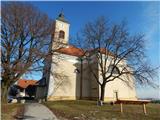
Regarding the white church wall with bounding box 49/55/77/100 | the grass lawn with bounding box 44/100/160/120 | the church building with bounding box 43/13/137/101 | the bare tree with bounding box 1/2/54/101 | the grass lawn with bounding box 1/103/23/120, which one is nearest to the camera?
the grass lawn with bounding box 1/103/23/120

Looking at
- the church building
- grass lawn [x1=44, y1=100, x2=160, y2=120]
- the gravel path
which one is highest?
the church building

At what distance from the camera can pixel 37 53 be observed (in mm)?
18812

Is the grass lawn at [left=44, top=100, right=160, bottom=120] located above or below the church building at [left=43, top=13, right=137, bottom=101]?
below

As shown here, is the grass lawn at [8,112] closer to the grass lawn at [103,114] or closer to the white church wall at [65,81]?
the grass lawn at [103,114]

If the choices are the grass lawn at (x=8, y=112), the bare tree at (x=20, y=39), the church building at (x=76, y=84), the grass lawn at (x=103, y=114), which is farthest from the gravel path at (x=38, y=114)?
the church building at (x=76, y=84)

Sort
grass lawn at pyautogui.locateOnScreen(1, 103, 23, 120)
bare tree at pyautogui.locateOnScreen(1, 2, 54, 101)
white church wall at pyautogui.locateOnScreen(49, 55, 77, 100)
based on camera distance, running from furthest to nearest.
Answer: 1. white church wall at pyautogui.locateOnScreen(49, 55, 77, 100)
2. bare tree at pyautogui.locateOnScreen(1, 2, 54, 101)
3. grass lawn at pyautogui.locateOnScreen(1, 103, 23, 120)

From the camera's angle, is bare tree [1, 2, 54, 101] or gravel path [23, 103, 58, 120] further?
bare tree [1, 2, 54, 101]

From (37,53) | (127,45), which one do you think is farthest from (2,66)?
(127,45)

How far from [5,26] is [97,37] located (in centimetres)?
1178

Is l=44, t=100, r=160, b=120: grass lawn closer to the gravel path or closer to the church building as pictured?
the gravel path

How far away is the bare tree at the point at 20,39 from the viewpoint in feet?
58.3

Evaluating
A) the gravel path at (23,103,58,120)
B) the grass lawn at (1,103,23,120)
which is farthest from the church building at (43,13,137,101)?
the gravel path at (23,103,58,120)

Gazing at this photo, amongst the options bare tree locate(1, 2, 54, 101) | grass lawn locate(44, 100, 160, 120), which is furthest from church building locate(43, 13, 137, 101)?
grass lawn locate(44, 100, 160, 120)

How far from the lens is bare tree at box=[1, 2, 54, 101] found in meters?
17.8
